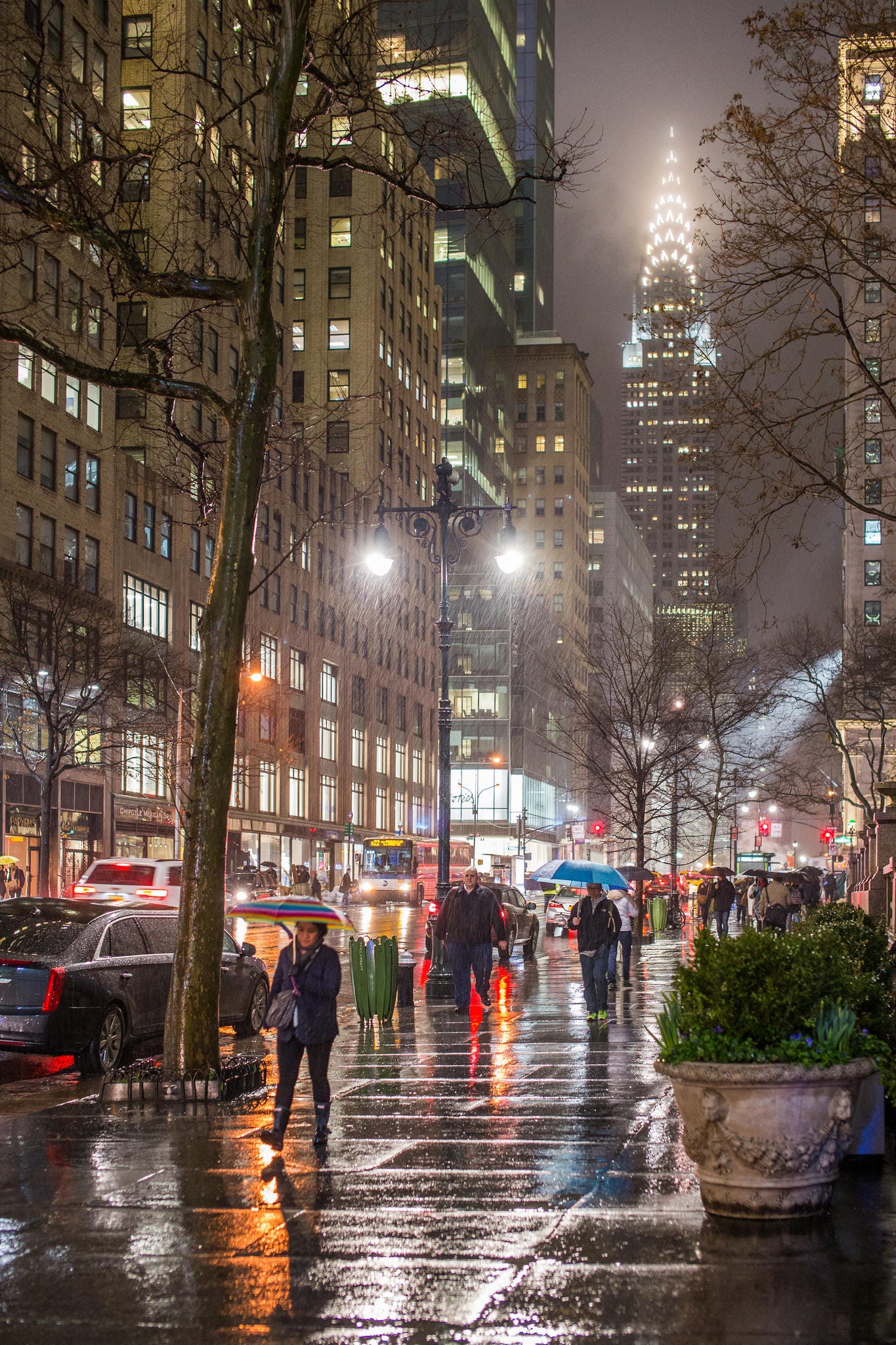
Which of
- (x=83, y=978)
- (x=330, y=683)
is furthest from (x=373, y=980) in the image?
(x=330, y=683)

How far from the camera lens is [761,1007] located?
727cm

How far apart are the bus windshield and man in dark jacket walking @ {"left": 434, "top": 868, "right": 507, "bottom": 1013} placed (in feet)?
186

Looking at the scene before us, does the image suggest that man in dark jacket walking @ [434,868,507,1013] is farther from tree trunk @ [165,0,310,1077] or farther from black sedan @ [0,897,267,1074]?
tree trunk @ [165,0,310,1077]

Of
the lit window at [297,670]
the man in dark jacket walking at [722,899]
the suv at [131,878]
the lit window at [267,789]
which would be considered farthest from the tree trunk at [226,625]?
the lit window at [297,670]

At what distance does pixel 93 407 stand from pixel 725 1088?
5259 centimetres

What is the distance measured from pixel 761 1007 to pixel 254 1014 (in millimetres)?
11837

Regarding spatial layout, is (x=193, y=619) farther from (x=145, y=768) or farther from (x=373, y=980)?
(x=373, y=980)

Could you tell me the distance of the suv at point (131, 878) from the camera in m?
29.0

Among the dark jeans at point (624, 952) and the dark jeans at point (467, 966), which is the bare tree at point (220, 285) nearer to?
the dark jeans at point (467, 966)

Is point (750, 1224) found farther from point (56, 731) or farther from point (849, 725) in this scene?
point (849, 725)

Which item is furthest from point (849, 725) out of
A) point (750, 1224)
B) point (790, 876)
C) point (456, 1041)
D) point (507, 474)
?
point (507, 474)

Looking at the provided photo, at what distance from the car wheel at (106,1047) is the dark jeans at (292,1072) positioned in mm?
4840

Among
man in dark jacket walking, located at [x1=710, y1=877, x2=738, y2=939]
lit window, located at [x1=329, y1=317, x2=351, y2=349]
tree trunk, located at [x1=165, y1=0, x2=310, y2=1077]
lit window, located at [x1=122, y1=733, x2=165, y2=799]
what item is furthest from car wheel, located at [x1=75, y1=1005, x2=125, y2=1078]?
lit window, located at [x1=329, y1=317, x2=351, y2=349]

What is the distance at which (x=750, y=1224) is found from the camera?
7.02 metres
